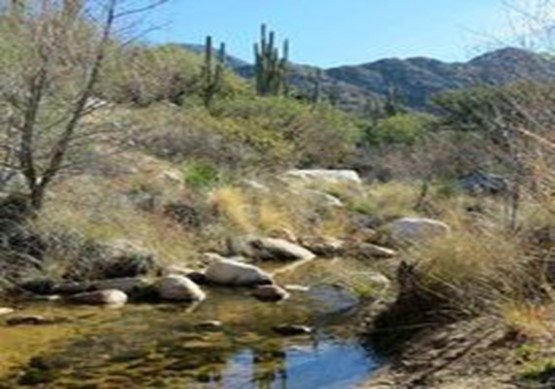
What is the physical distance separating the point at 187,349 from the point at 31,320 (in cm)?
213

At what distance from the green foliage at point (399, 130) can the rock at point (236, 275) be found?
24.2 m

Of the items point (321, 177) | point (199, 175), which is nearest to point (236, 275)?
point (199, 175)

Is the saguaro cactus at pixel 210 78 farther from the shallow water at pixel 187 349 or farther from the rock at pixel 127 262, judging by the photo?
the shallow water at pixel 187 349

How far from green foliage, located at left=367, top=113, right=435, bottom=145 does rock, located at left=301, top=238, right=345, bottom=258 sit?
18846 mm

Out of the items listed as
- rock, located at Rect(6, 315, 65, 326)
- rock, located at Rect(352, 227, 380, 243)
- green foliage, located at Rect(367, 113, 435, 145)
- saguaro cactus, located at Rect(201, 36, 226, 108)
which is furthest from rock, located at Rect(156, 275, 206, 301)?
green foliage, located at Rect(367, 113, 435, 145)

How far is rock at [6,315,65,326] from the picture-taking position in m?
10.7

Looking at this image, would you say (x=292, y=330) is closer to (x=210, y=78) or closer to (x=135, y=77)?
(x=135, y=77)

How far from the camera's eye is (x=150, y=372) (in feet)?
28.8

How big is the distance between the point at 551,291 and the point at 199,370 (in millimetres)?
3193

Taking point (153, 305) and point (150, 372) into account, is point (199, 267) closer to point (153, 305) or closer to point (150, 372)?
point (153, 305)

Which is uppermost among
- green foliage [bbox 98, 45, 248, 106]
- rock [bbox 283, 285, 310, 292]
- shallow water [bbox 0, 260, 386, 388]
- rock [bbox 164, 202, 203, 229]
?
green foliage [bbox 98, 45, 248, 106]

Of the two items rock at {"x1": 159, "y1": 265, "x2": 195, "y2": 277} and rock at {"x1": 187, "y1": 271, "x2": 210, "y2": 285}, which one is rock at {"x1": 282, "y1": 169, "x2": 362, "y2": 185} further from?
rock at {"x1": 187, "y1": 271, "x2": 210, "y2": 285}

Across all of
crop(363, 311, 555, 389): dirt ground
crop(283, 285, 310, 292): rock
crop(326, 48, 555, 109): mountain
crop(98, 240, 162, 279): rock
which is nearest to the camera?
crop(363, 311, 555, 389): dirt ground

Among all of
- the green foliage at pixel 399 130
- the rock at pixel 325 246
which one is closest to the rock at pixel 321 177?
the rock at pixel 325 246
